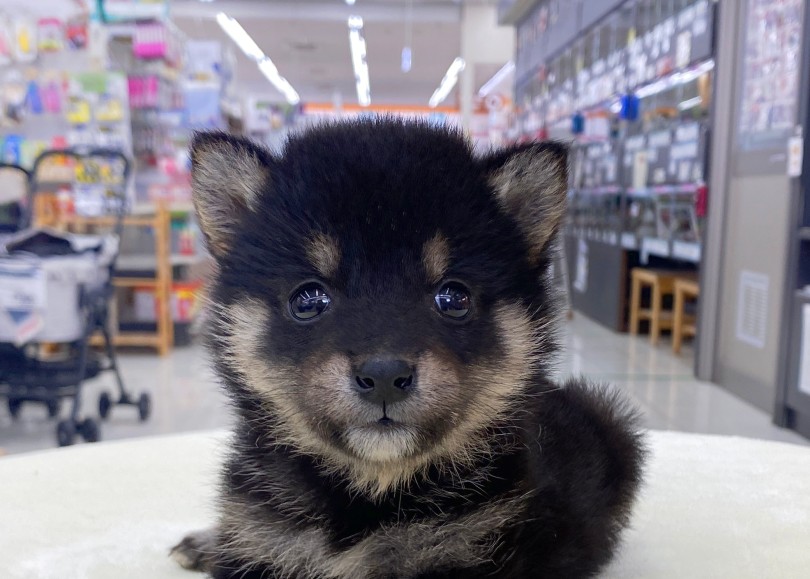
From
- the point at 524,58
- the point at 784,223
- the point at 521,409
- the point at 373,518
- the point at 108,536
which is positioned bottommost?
the point at 108,536

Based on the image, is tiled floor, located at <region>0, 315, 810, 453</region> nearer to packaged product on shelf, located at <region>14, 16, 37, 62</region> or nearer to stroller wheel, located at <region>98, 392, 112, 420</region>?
stroller wheel, located at <region>98, 392, 112, 420</region>

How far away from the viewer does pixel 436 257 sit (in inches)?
38.3

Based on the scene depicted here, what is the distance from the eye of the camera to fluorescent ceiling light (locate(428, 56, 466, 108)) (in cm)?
1485

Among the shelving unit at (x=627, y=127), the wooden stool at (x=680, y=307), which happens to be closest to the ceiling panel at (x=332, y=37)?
the shelving unit at (x=627, y=127)

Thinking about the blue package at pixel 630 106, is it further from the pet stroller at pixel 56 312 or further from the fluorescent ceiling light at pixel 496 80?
the fluorescent ceiling light at pixel 496 80

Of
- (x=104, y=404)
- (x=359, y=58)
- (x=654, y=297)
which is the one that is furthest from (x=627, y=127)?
(x=359, y=58)

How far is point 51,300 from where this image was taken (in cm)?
343

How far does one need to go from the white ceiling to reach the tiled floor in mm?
8873

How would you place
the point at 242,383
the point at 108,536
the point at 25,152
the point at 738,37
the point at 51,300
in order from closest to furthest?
the point at 242,383 → the point at 108,536 → the point at 51,300 → the point at 738,37 → the point at 25,152

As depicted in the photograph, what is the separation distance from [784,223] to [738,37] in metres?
1.31

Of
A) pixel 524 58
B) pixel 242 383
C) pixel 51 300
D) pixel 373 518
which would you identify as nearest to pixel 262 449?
pixel 242 383

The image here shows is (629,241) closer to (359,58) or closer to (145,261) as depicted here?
(145,261)

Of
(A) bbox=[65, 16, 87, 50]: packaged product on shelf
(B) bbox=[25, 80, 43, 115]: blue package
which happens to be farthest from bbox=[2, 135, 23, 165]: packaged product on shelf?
(A) bbox=[65, 16, 87, 50]: packaged product on shelf

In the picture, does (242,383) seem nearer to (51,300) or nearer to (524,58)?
(51,300)
